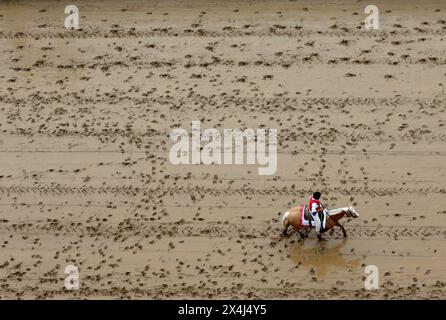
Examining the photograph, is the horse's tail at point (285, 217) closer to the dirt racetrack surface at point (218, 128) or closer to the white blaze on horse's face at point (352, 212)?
the dirt racetrack surface at point (218, 128)

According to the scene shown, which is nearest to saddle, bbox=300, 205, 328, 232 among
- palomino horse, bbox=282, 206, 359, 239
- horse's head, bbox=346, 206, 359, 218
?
palomino horse, bbox=282, 206, 359, 239

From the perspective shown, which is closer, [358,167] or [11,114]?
[358,167]

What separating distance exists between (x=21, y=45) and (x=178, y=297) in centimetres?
590

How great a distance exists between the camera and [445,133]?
11.8m

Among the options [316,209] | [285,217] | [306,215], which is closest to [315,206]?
[316,209]

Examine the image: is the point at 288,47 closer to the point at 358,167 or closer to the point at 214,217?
the point at 358,167

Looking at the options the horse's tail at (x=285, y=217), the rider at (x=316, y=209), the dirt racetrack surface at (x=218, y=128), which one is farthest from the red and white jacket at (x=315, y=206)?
the dirt racetrack surface at (x=218, y=128)

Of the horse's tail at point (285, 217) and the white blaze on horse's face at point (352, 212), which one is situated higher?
the white blaze on horse's face at point (352, 212)

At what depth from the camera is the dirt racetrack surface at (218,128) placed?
10266 millimetres

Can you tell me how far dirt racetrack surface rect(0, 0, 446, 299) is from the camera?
404 inches

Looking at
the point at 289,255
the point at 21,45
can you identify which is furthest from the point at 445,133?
the point at 21,45

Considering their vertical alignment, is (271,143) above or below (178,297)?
above
